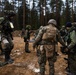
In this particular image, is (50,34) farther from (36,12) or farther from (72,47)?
(36,12)

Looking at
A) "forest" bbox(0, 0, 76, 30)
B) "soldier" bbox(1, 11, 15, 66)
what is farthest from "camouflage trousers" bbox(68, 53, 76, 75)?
"forest" bbox(0, 0, 76, 30)

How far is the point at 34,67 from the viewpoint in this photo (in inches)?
431

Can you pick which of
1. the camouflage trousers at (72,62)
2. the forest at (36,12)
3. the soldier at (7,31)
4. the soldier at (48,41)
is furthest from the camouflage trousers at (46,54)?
the forest at (36,12)

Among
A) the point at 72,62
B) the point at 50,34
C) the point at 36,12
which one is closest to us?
the point at 50,34

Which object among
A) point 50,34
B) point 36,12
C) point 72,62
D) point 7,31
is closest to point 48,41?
point 50,34

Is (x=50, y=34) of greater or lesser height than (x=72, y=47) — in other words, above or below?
above

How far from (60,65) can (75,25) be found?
3.28 m

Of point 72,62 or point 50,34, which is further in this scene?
point 72,62

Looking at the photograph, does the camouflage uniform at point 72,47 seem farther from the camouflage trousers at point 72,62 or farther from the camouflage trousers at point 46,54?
the camouflage trousers at point 46,54

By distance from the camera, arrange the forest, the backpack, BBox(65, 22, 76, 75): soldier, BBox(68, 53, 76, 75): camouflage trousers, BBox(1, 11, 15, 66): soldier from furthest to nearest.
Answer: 1. the forest
2. BBox(1, 11, 15, 66): soldier
3. BBox(68, 53, 76, 75): camouflage trousers
4. BBox(65, 22, 76, 75): soldier
5. the backpack

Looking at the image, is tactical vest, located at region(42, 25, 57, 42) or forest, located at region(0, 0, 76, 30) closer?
tactical vest, located at region(42, 25, 57, 42)

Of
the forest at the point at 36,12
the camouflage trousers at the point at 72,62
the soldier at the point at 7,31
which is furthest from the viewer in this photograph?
the forest at the point at 36,12

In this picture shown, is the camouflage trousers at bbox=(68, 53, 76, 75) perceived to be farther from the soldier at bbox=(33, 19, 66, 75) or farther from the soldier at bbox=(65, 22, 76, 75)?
the soldier at bbox=(33, 19, 66, 75)

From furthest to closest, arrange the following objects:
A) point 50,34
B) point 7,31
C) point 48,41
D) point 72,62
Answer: point 7,31
point 72,62
point 48,41
point 50,34
